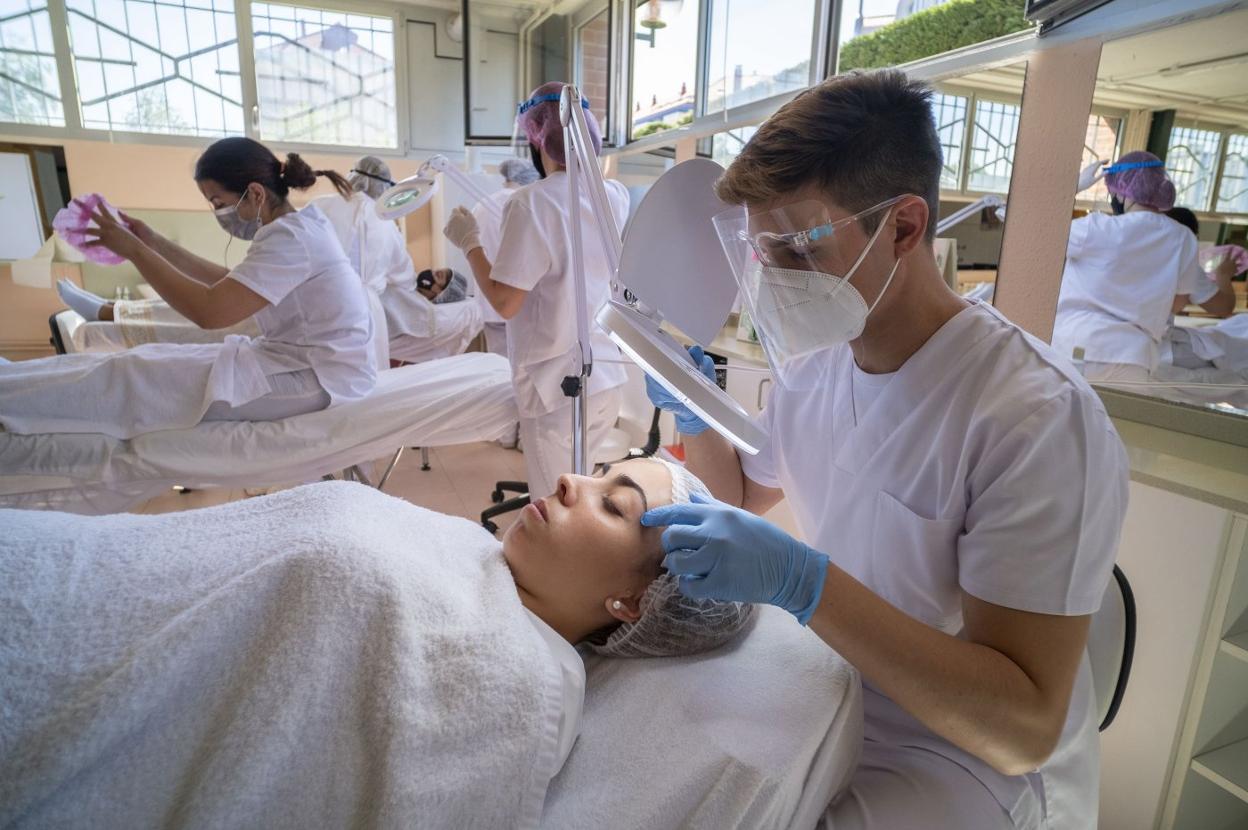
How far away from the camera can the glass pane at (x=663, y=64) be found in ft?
11.9

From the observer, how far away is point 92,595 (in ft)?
2.60

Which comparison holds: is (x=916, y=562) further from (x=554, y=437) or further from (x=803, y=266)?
(x=554, y=437)

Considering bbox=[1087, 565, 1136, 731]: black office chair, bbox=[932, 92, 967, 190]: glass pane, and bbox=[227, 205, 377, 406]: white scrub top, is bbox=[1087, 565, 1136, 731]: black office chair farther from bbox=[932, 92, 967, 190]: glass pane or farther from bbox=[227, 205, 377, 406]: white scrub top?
bbox=[227, 205, 377, 406]: white scrub top

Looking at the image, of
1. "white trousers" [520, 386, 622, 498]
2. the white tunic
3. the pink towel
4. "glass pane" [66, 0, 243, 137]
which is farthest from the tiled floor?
"glass pane" [66, 0, 243, 137]

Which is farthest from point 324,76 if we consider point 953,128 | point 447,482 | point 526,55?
point 953,128

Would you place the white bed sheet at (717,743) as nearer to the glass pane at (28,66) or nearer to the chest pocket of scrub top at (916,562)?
the chest pocket of scrub top at (916,562)

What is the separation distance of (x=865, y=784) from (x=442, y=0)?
20.8ft

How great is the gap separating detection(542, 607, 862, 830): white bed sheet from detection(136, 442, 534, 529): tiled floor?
2.29 metres

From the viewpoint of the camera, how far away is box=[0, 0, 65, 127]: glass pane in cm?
481

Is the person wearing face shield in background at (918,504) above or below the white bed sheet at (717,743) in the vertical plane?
above

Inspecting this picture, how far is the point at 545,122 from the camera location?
1990 millimetres

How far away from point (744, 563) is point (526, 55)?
223 inches

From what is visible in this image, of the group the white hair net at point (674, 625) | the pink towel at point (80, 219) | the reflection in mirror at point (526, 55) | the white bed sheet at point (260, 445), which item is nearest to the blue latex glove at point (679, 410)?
the white hair net at point (674, 625)

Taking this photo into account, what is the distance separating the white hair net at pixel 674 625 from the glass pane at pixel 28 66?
244 inches
